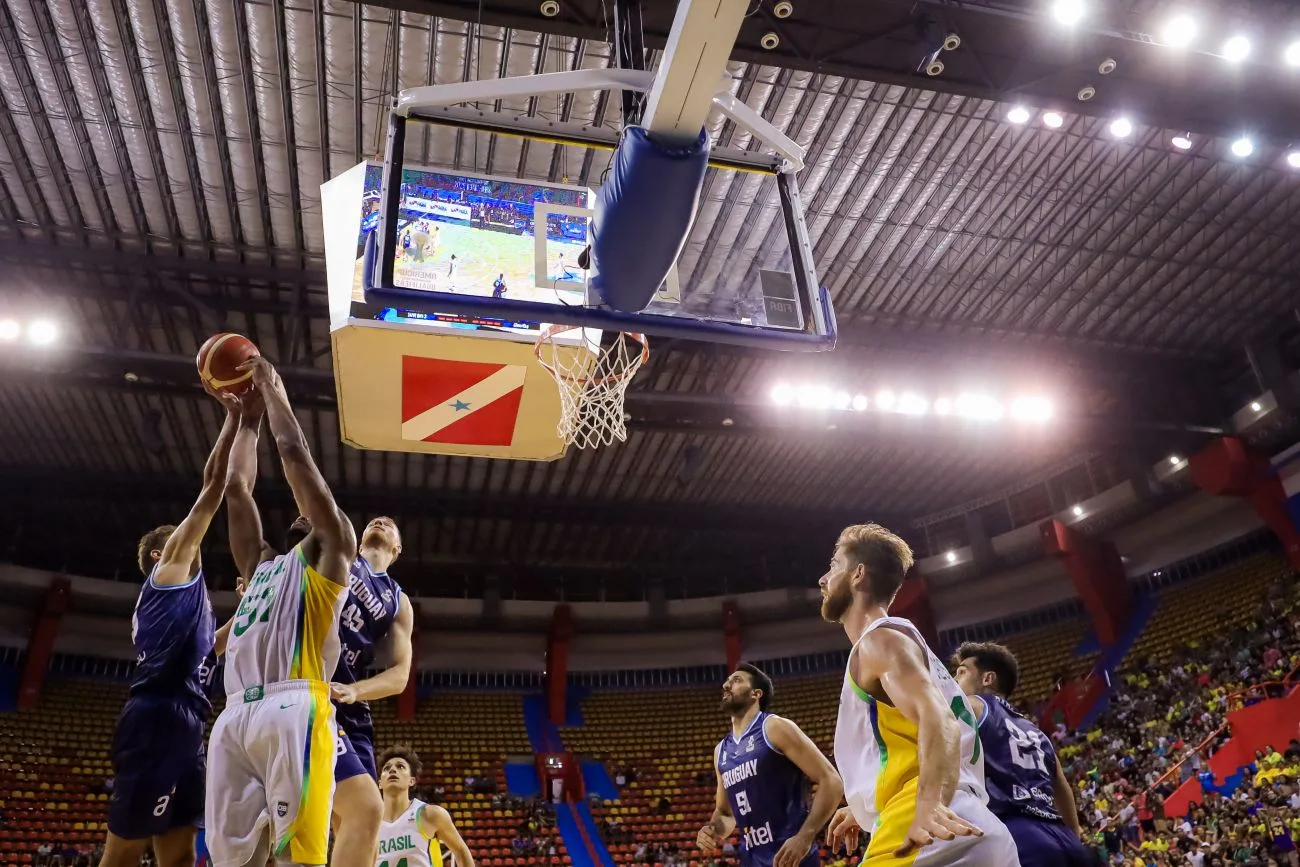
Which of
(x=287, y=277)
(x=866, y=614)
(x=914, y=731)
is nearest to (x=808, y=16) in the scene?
(x=866, y=614)

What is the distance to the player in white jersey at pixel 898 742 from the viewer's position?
249 cm

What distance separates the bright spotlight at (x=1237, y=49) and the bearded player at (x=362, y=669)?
902 cm

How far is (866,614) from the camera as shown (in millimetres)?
3346

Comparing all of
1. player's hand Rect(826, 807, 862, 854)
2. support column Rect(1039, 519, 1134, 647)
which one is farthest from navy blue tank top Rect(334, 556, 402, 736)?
support column Rect(1039, 519, 1134, 647)

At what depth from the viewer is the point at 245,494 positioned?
397 cm

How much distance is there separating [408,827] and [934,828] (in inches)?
174

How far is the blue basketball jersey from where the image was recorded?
5.05m

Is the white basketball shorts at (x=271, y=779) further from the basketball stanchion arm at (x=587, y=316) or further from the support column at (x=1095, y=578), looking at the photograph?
the support column at (x=1095, y=578)

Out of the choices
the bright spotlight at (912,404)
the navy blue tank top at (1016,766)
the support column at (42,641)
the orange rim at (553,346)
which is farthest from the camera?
the support column at (42,641)

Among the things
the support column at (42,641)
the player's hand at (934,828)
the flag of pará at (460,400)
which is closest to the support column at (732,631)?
the support column at (42,641)

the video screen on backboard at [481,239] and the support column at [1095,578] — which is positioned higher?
the support column at [1095,578]

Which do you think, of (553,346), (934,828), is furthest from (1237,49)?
(934,828)

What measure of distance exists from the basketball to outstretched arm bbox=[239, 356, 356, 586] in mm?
240

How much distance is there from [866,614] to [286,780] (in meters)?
2.10
